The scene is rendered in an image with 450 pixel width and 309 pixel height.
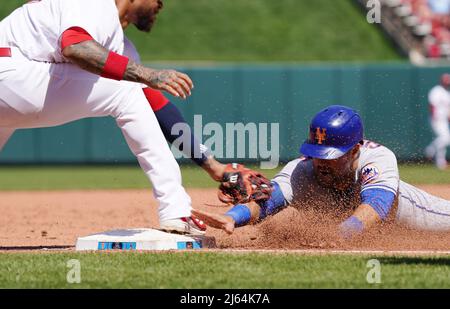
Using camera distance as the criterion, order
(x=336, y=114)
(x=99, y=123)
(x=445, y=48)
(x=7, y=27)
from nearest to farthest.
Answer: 1. (x=7, y=27)
2. (x=336, y=114)
3. (x=99, y=123)
4. (x=445, y=48)

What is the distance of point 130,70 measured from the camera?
4.70 metres

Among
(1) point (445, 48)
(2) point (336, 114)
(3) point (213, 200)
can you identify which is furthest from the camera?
(1) point (445, 48)

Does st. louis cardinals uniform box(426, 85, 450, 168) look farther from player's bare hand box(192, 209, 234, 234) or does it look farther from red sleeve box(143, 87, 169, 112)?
player's bare hand box(192, 209, 234, 234)

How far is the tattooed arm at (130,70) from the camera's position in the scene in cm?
460

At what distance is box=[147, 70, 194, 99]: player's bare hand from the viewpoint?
15.3 ft

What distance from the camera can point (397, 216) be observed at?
5.48 m

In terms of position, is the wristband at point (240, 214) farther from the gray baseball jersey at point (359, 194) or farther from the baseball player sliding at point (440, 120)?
the baseball player sliding at point (440, 120)

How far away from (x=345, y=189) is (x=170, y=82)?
4.42 feet

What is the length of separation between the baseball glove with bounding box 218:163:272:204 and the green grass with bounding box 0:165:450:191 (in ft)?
15.6

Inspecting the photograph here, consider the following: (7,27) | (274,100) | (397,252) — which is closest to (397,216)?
(397,252)

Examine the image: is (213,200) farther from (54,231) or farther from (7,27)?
(7,27)

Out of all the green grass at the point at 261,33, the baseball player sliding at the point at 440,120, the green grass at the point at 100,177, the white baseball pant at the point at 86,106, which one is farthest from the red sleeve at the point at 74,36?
the green grass at the point at 261,33

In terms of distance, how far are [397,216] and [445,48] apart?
1269 cm

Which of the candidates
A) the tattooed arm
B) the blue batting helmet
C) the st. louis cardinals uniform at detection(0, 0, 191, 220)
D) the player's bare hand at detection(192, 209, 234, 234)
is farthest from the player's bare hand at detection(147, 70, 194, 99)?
the blue batting helmet
